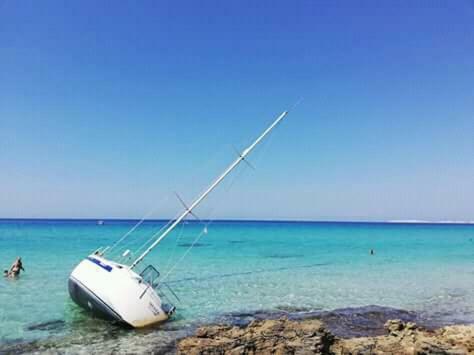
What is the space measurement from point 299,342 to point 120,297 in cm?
675

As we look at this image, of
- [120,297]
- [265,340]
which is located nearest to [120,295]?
[120,297]

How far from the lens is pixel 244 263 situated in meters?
33.8

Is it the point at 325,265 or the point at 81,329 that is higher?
the point at 325,265

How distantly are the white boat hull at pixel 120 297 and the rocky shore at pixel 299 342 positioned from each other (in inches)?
156

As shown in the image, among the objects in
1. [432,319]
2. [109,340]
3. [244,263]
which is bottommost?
[109,340]

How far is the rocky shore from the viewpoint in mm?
9047

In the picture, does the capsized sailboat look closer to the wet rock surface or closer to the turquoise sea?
the turquoise sea

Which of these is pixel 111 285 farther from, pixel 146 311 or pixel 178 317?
pixel 178 317

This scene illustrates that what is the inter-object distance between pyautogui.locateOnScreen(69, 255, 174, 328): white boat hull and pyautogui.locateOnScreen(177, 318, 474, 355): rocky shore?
156 inches

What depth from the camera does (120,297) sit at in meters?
13.4

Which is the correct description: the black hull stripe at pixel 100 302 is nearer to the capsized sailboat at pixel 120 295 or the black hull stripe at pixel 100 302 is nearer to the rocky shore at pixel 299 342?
the capsized sailboat at pixel 120 295

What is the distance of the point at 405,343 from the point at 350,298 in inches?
359

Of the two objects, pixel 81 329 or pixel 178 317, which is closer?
pixel 81 329

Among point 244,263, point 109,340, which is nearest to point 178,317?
point 109,340
